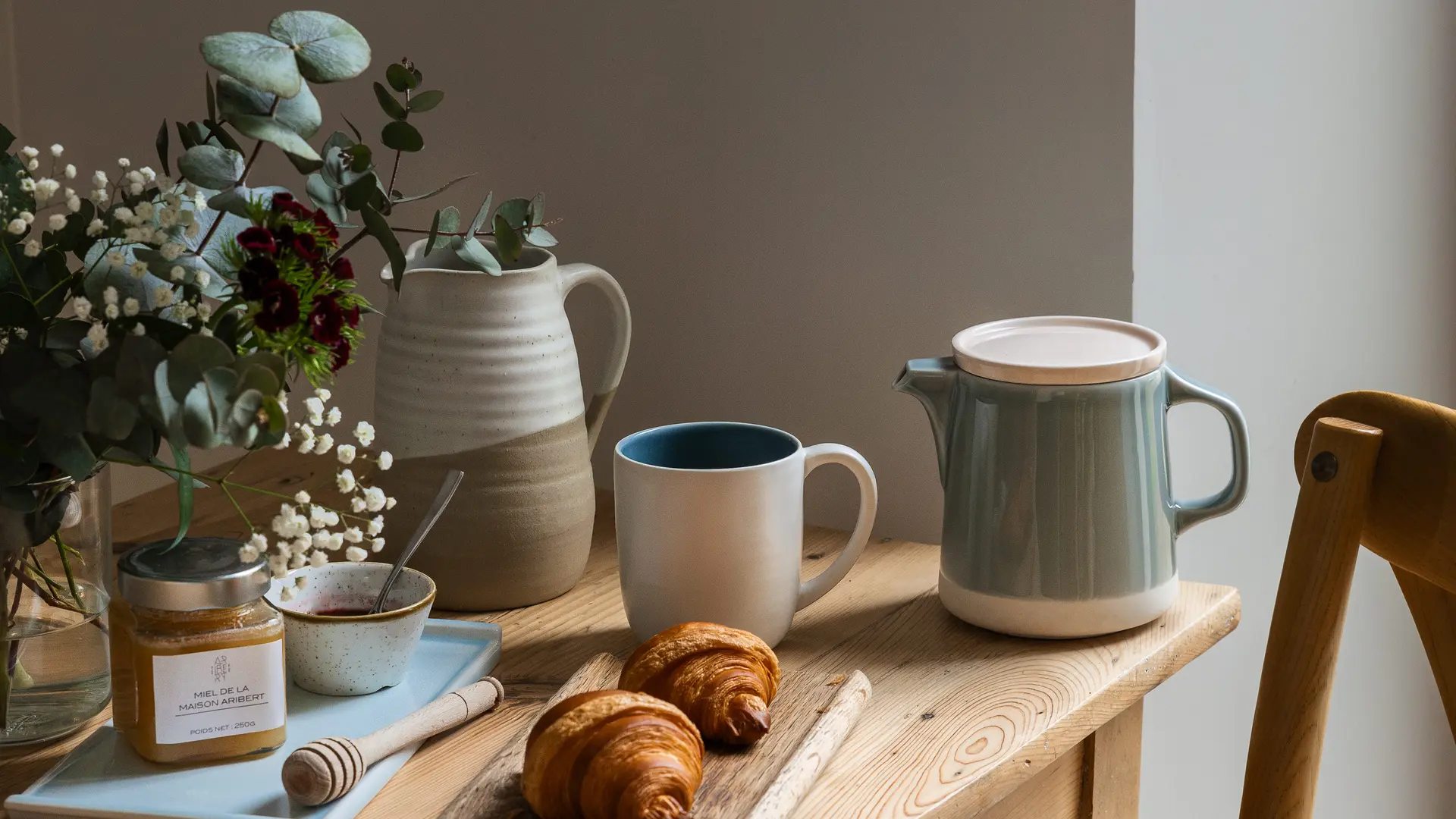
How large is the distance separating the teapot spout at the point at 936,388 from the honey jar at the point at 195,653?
405 millimetres

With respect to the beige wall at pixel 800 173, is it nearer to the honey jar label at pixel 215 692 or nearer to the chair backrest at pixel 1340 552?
the chair backrest at pixel 1340 552

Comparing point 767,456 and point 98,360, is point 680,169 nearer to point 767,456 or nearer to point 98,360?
point 767,456

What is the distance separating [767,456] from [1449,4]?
0.98 m

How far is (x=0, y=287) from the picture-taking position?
2.14ft

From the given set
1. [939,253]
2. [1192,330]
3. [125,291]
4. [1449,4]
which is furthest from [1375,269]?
[125,291]

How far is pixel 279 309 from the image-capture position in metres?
0.57

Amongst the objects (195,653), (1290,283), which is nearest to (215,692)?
(195,653)

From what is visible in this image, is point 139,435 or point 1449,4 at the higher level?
point 1449,4

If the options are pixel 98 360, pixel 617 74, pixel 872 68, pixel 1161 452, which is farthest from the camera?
pixel 617 74

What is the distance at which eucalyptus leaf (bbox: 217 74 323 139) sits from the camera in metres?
0.60

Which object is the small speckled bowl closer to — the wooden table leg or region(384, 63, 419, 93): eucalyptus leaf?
region(384, 63, 419, 93): eucalyptus leaf

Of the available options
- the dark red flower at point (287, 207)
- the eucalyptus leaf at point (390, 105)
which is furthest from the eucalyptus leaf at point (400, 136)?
the dark red flower at point (287, 207)

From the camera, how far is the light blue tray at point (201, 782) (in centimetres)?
63

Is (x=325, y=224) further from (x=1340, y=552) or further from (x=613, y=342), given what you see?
(x=1340, y=552)
